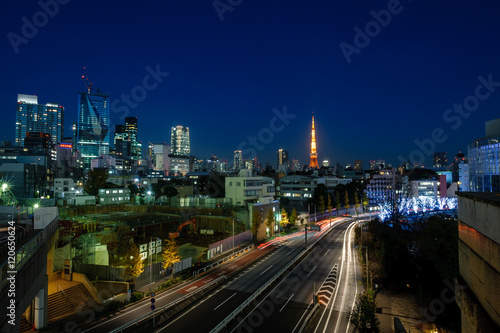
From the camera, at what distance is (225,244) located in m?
32.9

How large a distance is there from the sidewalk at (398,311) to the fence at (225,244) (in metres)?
16.3

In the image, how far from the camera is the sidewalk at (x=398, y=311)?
15789 mm

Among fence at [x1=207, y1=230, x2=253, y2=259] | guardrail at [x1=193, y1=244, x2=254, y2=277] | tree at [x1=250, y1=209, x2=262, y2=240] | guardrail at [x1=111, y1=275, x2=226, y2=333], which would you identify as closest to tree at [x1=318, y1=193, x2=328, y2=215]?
tree at [x1=250, y1=209, x2=262, y2=240]

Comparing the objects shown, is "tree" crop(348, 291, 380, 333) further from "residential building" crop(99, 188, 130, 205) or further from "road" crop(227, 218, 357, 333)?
"residential building" crop(99, 188, 130, 205)

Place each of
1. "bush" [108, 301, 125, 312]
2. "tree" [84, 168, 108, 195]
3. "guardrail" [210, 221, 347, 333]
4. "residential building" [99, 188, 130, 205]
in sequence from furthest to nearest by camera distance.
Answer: "tree" [84, 168, 108, 195] < "residential building" [99, 188, 130, 205] < "bush" [108, 301, 125, 312] < "guardrail" [210, 221, 347, 333]

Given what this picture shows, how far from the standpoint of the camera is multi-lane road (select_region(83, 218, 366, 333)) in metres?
16.0

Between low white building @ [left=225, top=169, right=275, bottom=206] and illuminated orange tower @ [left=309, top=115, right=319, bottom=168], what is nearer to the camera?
low white building @ [left=225, top=169, right=275, bottom=206]

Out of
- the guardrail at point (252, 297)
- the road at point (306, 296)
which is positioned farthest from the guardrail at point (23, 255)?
the road at point (306, 296)

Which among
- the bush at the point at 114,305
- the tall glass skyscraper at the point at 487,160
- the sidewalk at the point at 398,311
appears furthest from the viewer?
the tall glass skyscraper at the point at 487,160

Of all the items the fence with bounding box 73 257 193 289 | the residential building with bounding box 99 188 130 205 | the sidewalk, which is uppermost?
the residential building with bounding box 99 188 130 205

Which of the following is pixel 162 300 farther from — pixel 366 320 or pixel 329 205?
pixel 329 205

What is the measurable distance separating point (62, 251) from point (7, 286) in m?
13.5

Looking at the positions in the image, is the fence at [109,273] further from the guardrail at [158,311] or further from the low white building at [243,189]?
the low white building at [243,189]

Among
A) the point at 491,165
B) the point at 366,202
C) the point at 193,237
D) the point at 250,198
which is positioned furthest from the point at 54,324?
the point at 366,202
